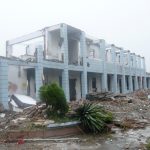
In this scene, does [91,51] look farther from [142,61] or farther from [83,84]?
[142,61]

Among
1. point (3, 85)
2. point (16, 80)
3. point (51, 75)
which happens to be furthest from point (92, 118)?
point (51, 75)

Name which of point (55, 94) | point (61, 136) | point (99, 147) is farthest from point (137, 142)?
point (55, 94)

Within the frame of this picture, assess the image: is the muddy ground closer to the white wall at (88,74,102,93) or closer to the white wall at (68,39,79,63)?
Answer: the white wall at (68,39,79,63)

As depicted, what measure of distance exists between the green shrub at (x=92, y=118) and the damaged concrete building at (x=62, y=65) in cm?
671

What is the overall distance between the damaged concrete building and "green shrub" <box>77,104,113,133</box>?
22.0 feet

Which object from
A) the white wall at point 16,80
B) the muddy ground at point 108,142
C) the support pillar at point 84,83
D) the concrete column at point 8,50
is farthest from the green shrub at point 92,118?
the concrete column at point 8,50

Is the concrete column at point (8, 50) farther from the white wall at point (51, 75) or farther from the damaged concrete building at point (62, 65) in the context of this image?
the white wall at point (51, 75)

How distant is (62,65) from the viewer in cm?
2173

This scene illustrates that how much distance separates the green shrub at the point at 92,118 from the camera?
11.0 metres

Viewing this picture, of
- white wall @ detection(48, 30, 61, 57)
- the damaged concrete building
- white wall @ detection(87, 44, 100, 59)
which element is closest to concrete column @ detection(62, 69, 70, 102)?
the damaged concrete building

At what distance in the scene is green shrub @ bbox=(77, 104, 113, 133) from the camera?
36.0ft

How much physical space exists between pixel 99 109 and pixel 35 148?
149 inches

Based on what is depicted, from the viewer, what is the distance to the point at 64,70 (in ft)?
71.7

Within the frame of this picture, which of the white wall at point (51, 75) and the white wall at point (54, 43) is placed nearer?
the white wall at point (51, 75)
